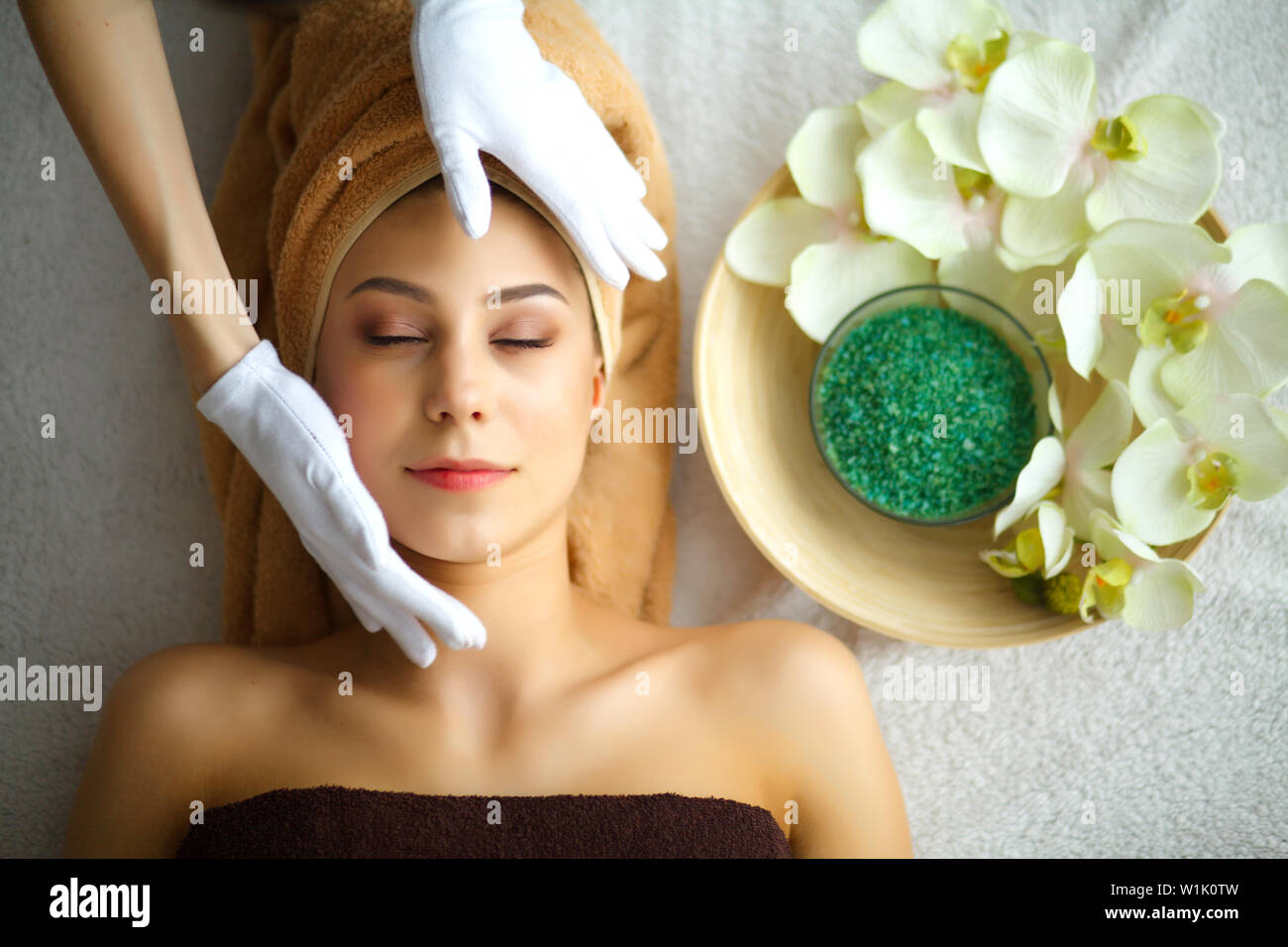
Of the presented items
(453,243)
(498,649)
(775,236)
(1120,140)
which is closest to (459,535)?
(498,649)

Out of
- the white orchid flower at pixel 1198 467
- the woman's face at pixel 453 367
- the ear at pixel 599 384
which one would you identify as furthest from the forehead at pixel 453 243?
the white orchid flower at pixel 1198 467

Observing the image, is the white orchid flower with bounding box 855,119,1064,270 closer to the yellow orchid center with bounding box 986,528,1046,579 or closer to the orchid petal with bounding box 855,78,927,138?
the orchid petal with bounding box 855,78,927,138

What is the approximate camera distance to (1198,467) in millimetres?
1070

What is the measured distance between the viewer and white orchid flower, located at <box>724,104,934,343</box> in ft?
3.75

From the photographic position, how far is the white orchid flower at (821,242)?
1.14 metres

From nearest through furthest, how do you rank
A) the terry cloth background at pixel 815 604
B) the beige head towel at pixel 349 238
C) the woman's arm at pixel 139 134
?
the woman's arm at pixel 139 134 → the beige head towel at pixel 349 238 → the terry cloth background at pixel 815 604

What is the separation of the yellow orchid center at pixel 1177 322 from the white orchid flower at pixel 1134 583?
206 mm

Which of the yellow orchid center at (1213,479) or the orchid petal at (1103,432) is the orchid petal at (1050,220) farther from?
the yellow orchid center at (1213,479)

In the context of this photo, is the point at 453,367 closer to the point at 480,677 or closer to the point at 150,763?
the point at 480,677

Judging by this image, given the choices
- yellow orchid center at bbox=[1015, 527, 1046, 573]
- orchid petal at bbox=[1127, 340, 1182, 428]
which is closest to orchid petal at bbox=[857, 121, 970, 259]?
orchid petal at bbox=[1127, 340, 1182, 428]

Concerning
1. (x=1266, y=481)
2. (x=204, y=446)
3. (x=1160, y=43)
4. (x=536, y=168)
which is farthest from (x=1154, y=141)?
(x=204, y=446)

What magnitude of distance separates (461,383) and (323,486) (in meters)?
0.18

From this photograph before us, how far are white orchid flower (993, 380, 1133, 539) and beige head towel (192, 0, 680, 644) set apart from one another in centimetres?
45
